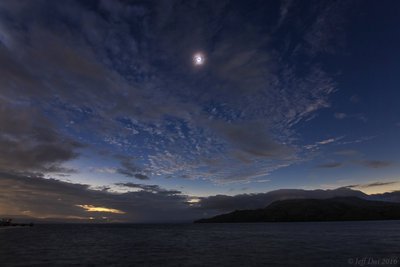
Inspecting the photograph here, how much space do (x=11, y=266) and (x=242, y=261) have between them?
3814cm

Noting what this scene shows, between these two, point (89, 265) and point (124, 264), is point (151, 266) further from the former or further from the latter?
point (89, 265)

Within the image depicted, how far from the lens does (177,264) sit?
34.8 meters

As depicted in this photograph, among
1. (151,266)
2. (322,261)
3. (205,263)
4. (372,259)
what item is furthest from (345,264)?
(151,266)

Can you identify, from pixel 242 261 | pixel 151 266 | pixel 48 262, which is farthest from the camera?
pixel 48 262

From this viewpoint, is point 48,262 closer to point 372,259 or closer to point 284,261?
point 284,261

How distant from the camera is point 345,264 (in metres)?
31.9

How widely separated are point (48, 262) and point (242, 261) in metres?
34.9

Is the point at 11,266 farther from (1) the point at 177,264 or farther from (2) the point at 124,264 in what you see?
(1) the point at 177,264

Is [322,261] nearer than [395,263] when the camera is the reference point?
No

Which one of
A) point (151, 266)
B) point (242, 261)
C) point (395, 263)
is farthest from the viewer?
point (242, 261)

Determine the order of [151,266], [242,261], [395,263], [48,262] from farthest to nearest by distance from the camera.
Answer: [48,262], [242,261], [151,266], [395,263]

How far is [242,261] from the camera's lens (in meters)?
35.7

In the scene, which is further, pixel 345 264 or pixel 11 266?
pixel 11 266

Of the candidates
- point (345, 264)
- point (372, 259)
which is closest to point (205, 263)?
point (345, 264)
